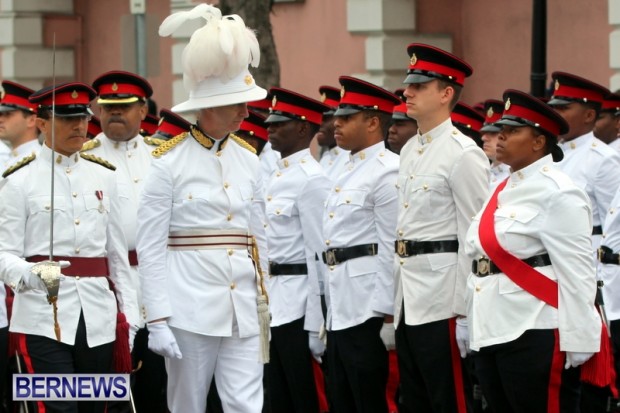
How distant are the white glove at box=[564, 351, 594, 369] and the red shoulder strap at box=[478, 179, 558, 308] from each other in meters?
0.25

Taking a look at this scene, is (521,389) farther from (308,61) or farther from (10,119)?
(308,61)

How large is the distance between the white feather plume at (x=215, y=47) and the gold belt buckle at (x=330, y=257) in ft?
6.21

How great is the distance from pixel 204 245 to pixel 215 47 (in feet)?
3.24

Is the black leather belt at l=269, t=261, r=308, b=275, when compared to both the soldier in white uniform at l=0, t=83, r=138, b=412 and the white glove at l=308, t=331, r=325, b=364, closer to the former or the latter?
the white glove at l=308, t=331, r=325, b=364

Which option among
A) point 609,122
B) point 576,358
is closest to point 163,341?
point 576,358

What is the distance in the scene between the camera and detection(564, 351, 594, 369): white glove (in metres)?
8.22

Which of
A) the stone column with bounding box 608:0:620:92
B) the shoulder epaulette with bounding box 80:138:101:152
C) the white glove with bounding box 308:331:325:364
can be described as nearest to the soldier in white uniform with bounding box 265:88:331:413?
the white glove with bounding box 308:331:325:364

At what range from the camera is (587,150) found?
11242 millimetres

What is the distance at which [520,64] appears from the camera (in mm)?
19469

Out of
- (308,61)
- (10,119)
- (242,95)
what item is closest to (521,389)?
(242,95)

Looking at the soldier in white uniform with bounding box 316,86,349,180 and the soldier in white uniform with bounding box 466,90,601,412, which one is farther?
the soldier in white uniform with bounding box 316,86,349,180

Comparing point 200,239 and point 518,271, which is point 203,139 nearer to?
point 200,239

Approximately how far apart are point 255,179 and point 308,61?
44.1 feet

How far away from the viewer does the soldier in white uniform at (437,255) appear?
9.12 metres
